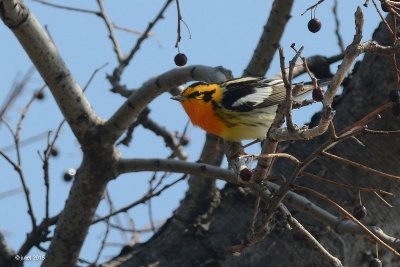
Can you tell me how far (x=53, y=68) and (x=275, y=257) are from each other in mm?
2014

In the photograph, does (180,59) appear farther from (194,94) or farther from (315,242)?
(315,242)

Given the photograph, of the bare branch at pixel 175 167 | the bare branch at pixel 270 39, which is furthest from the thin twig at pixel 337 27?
the bare branch at pixel 175 167

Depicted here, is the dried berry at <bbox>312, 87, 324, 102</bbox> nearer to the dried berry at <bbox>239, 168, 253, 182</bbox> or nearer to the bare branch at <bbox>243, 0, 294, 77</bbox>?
the dried berry at <bbox>239, 168, 253, 182</bbox>

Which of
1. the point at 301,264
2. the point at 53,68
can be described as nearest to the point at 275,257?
the point at 301,264

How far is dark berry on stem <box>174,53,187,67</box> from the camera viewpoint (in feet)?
18.4

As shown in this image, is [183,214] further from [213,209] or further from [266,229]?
[266,229]

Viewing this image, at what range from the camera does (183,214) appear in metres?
6.07

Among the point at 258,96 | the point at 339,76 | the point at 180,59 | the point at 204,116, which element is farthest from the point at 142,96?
the point at 339,76

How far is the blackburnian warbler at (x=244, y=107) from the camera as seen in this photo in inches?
239

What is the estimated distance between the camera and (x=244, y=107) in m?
6.16

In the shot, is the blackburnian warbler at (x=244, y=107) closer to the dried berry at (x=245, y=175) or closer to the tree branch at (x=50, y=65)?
the tree branch at (x=50, y=65)

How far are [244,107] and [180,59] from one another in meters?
0.82

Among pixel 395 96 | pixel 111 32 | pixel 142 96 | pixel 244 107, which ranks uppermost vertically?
pixel 111 32

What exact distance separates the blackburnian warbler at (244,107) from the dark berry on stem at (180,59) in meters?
0.45
